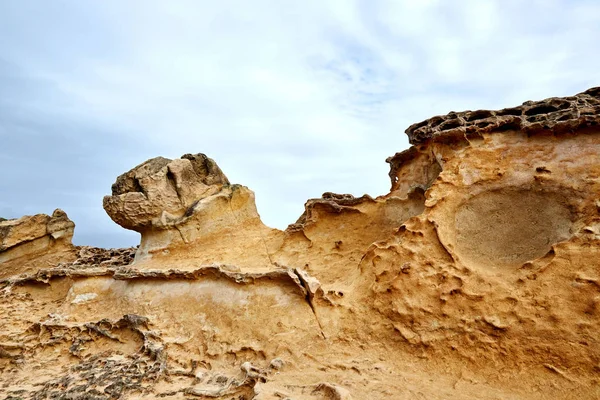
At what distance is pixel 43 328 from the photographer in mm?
5934

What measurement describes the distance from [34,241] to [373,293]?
751cm

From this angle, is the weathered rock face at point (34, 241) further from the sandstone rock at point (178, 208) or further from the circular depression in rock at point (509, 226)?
the circular depression in rock at point (509, 226)

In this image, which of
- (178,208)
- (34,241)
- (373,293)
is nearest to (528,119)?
(373,293)

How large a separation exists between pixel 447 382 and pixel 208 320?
3032mm

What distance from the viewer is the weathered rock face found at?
28.1 feet

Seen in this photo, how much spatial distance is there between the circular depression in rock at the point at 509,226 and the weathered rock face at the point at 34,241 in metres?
8.07

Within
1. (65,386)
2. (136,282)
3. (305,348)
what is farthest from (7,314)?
(305,348)

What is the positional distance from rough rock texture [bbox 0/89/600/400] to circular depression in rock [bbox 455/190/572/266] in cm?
2

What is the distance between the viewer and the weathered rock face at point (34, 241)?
855 centimetres

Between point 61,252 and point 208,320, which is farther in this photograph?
point 61,252

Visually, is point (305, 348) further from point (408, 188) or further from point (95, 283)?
point (95, 283)

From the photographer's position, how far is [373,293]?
17.3ft

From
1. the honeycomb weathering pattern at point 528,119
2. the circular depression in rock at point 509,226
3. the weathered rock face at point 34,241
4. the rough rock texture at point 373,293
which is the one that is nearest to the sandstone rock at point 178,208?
the rough rock texture at point 373,293

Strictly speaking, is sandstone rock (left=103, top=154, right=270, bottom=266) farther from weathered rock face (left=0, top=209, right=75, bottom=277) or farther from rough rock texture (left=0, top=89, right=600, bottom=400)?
weathered rock face (left=0, top=209, right=75, bottom=277)
